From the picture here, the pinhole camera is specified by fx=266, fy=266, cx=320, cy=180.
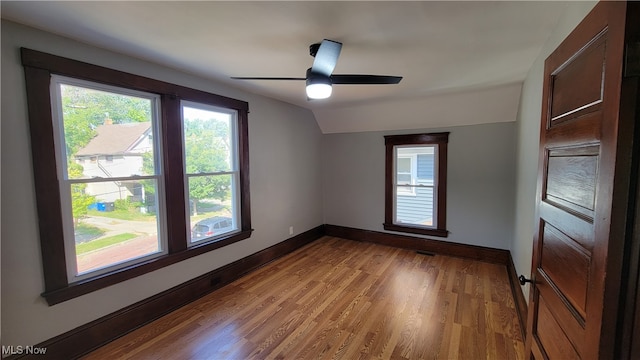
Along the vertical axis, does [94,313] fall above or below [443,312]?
above

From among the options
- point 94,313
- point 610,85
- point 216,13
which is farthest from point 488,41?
point 94,313

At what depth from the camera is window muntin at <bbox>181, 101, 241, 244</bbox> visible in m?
2.92

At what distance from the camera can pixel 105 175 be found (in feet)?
7.46

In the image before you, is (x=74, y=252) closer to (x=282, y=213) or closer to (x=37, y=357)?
(x=37, y=357)

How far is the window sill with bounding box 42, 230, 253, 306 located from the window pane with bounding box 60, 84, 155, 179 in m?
0.84

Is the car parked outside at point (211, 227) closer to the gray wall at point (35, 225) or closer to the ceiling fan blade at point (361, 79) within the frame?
the gray wall at point (35, 225)

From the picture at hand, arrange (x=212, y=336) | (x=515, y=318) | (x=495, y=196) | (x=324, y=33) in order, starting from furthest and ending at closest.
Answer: (x=495, y=196) → (x=515, y=318) → (x=212, y=336) → (x=324, y=33)

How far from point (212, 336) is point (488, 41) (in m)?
3.31

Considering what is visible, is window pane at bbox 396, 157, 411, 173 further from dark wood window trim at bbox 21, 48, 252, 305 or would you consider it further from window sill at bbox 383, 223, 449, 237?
dark wood window trim at bbox 21, 48, 252, 305

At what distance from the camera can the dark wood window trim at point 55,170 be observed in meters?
1.85

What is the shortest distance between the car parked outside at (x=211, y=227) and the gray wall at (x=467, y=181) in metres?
2.47

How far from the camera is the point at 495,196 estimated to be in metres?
3.90

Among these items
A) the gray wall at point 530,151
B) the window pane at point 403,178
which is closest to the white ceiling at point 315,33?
the gray wall at point 530,151

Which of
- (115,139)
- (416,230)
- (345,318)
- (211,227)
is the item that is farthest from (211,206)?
(416,230)
